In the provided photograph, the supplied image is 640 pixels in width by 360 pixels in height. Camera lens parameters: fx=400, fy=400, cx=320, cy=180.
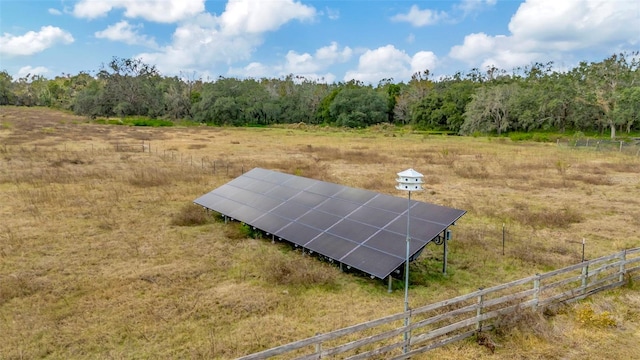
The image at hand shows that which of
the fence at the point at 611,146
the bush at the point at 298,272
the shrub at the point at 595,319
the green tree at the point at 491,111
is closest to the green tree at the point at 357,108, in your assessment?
the green tree at the point at 491,111

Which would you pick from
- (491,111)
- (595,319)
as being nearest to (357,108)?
(491,111)

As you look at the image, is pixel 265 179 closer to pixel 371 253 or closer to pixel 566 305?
pixel 371 253

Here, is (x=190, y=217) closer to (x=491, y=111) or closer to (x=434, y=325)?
(x=434, y=325)

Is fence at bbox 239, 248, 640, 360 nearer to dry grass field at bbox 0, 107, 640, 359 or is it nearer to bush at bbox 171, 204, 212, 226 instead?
dry grass field at bbox 0, 107, 640, 359

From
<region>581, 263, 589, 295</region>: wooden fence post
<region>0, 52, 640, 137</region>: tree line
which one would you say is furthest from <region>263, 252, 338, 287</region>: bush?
<region>0, 52, 640, 137</region>: tree line

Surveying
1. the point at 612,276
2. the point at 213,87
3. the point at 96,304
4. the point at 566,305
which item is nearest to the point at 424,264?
the point at 566,305

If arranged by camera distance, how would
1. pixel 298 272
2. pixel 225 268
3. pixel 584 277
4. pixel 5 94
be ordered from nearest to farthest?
pixel 584 277 → pixel 298 272 → pixel 225 268 → pixel 5 94
